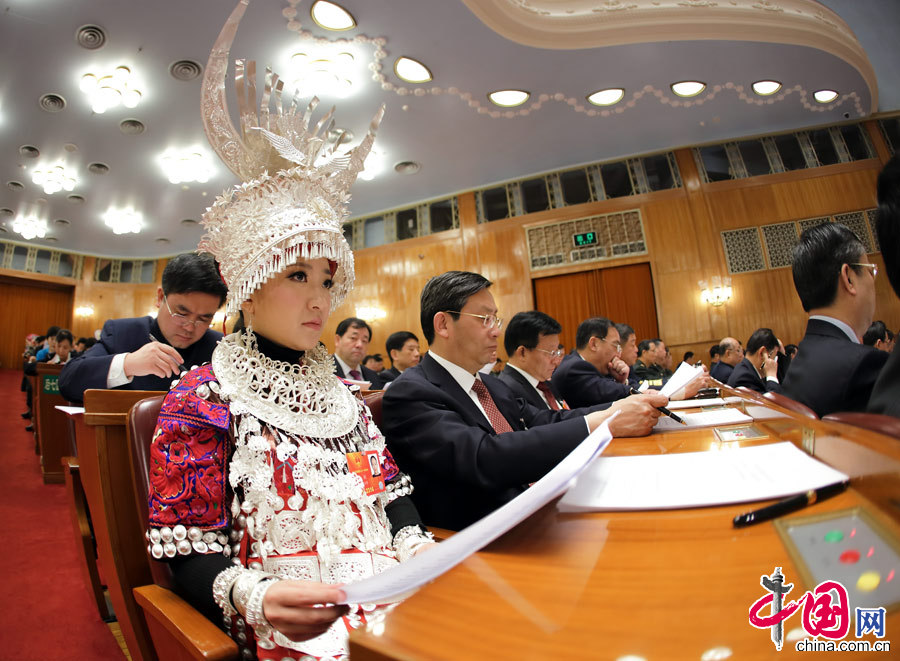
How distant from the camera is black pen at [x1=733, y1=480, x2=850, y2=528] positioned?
19.9 inches

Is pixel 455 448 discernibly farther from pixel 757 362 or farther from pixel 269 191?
pixel 757 362

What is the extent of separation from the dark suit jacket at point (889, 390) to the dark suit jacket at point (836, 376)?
49 centimetres

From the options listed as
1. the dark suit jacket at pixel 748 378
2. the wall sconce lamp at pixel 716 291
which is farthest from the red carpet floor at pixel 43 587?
the wall sconce lamp at pixel 716 291

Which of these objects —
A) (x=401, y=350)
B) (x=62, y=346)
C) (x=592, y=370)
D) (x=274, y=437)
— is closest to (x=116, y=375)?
(x=274, y=437)

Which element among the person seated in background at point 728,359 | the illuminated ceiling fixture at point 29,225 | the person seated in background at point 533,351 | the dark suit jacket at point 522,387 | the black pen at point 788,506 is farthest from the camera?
the illuminated ceiling fixture at point 29,225

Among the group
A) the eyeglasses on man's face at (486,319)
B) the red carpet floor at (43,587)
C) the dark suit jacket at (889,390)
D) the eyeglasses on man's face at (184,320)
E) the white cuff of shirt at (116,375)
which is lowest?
the red carpet floor at (43,587)

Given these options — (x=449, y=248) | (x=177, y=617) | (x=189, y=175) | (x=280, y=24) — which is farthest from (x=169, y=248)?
(x=177, y=617)

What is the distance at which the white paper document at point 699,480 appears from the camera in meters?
0.59

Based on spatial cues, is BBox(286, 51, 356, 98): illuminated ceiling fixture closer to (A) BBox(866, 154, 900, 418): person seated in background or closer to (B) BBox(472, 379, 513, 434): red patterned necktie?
(B) BBox(472, 379, 513, 434): red patterned necktie

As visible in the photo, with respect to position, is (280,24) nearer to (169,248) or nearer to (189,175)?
(189,175)

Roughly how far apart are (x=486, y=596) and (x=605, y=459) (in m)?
0.59

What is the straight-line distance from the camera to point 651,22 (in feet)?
17.8

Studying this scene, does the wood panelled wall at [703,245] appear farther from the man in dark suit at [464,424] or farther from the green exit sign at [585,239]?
the man in dark suit at [464,424]

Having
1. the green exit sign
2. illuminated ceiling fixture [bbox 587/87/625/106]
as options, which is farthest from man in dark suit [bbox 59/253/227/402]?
the green exit sign
